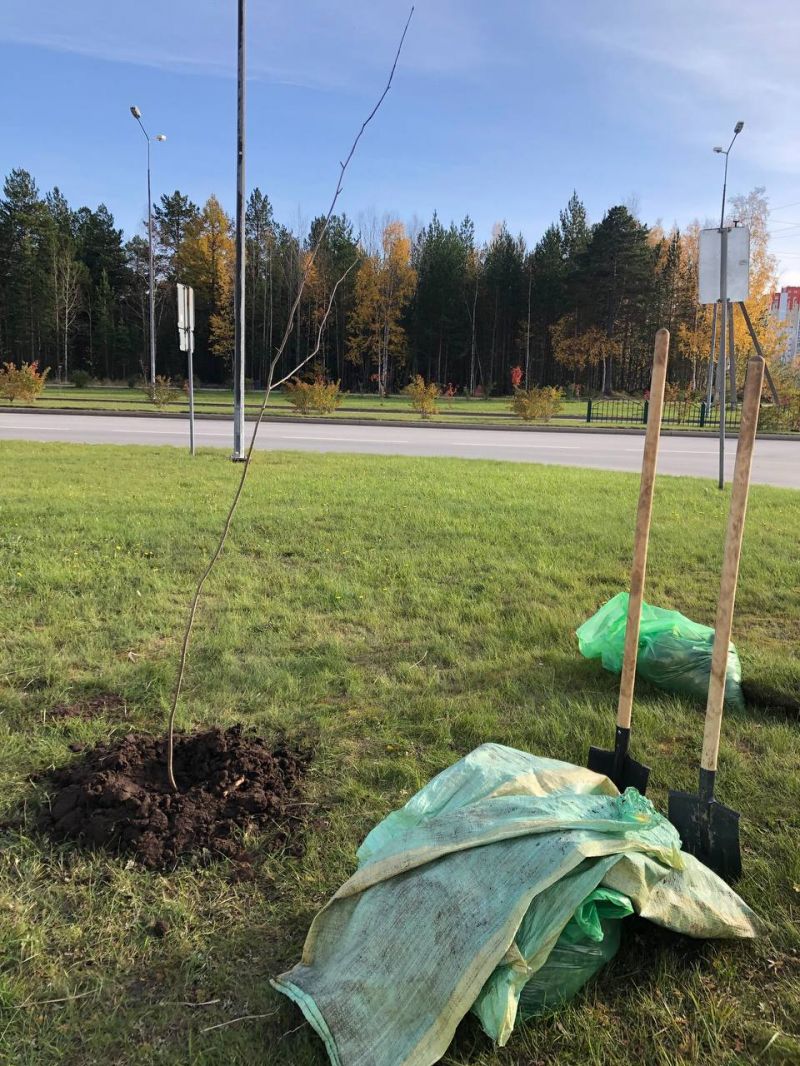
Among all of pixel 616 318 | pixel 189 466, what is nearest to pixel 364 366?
pixel 616 318

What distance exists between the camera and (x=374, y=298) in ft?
168

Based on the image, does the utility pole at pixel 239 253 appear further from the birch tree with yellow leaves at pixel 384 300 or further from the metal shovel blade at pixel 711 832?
the birch tree with yellow leaves at pixel 384 300

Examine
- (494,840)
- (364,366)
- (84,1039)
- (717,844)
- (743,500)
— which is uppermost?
(364,366)

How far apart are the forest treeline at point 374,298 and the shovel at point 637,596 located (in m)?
47.7

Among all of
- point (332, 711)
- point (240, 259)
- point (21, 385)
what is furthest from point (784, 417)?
point (21, 385)

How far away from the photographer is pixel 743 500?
1.99m

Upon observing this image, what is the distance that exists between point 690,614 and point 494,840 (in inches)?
133

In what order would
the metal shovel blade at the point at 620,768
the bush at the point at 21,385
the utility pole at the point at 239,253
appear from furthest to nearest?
the bush at the point at 21,385
the utility pole at the point at 239,253
the metal shovel blade at the point at 620,768

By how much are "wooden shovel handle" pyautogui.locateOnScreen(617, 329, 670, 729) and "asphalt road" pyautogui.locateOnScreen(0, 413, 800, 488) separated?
9800mm

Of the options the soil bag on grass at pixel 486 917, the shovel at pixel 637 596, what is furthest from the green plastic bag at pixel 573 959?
the shovel at pixel 637 596

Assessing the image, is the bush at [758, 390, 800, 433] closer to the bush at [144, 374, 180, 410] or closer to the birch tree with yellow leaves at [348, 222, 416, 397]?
the bush at [144, 374, 180, 410]

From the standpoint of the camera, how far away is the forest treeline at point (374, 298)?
49.4 meters

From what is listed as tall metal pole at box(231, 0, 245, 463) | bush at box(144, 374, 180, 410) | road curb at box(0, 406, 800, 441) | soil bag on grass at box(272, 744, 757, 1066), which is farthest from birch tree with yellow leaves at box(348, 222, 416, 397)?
soil bag on grass at box(272, 744, 757, 1066)

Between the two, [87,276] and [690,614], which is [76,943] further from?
[87,276]
